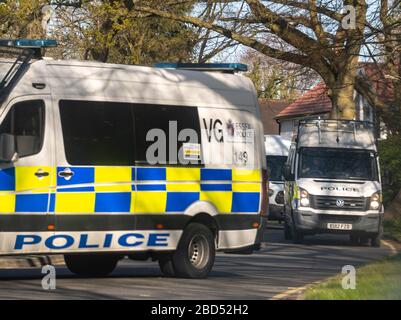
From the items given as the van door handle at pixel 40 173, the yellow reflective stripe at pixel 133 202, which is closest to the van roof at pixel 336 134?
the yellow reflective stripe at pixel 133 202

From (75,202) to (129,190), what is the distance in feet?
2.86

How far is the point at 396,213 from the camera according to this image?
34375 millimetres

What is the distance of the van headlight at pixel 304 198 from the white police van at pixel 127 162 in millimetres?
9462

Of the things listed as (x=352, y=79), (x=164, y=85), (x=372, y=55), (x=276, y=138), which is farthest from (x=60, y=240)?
(x=276, y=138)

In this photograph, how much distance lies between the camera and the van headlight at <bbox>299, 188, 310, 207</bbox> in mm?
25328

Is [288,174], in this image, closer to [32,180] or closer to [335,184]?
[335,184]

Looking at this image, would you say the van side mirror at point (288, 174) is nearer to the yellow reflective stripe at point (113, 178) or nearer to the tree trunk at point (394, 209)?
the tree trunk at point (394, 209)

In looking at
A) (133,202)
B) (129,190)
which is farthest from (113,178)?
(133,202)

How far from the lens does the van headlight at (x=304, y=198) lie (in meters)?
25.3

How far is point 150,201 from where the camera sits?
47.5ft

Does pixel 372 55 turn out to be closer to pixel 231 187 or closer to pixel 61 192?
pixel 231 187

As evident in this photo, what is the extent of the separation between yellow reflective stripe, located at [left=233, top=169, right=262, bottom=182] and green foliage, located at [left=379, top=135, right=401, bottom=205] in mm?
19592

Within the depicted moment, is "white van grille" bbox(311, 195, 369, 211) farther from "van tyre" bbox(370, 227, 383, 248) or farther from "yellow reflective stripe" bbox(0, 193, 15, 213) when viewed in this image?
"yellow reflective stripe" bbox(0, 193, 15, 213)

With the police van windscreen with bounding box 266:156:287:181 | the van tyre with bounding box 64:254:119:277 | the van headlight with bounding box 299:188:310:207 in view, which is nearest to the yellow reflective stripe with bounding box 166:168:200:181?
the van tyre with bounding box 64:254:119:277
